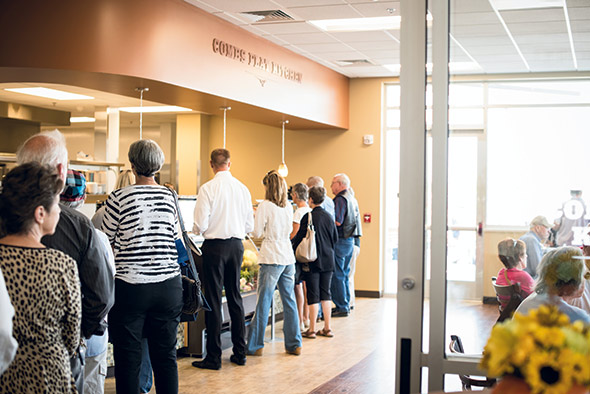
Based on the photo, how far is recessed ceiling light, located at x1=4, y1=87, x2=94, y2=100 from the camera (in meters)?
10.1

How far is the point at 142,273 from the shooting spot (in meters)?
3.75

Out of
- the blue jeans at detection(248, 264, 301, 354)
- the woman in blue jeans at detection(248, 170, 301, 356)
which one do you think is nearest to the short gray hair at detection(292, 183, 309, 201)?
the woman in blue jeans at detection(248, 170, 301, 356)

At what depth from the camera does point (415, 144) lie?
266cm

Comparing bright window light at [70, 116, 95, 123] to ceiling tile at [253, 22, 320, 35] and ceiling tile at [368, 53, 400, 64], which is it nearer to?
ceiling tile at [368, 53, 400, 64]

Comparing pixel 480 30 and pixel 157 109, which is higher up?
pixel 157 109

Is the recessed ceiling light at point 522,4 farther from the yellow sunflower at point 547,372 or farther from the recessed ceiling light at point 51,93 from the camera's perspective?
the recessed ceiling light at point 51,93

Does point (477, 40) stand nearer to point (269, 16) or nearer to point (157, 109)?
point (269, 16)

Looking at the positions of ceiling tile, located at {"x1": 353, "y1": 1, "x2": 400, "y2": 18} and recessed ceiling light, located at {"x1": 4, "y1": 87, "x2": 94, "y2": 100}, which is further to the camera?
recessed ceiling light, located at {"x1": 4, "y1": 87, "x2": 94, "y2": 100}

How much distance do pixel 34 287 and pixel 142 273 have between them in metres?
1.34

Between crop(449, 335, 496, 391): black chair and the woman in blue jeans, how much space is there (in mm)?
3399

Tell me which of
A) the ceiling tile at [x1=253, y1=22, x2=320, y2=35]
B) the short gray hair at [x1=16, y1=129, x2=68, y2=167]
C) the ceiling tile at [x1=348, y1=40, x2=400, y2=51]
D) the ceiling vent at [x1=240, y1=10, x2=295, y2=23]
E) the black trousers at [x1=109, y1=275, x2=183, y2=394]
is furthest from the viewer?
the ceiling tile at [x1=348, y1=40, x2=400, y2=51]

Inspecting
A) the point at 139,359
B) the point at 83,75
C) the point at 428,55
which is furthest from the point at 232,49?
the point at 428,55

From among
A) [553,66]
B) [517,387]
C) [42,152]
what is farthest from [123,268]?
[517,387]

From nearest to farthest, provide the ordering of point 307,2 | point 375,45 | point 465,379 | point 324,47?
point 465,379
point 307,2
point 375,45
point 324,47
